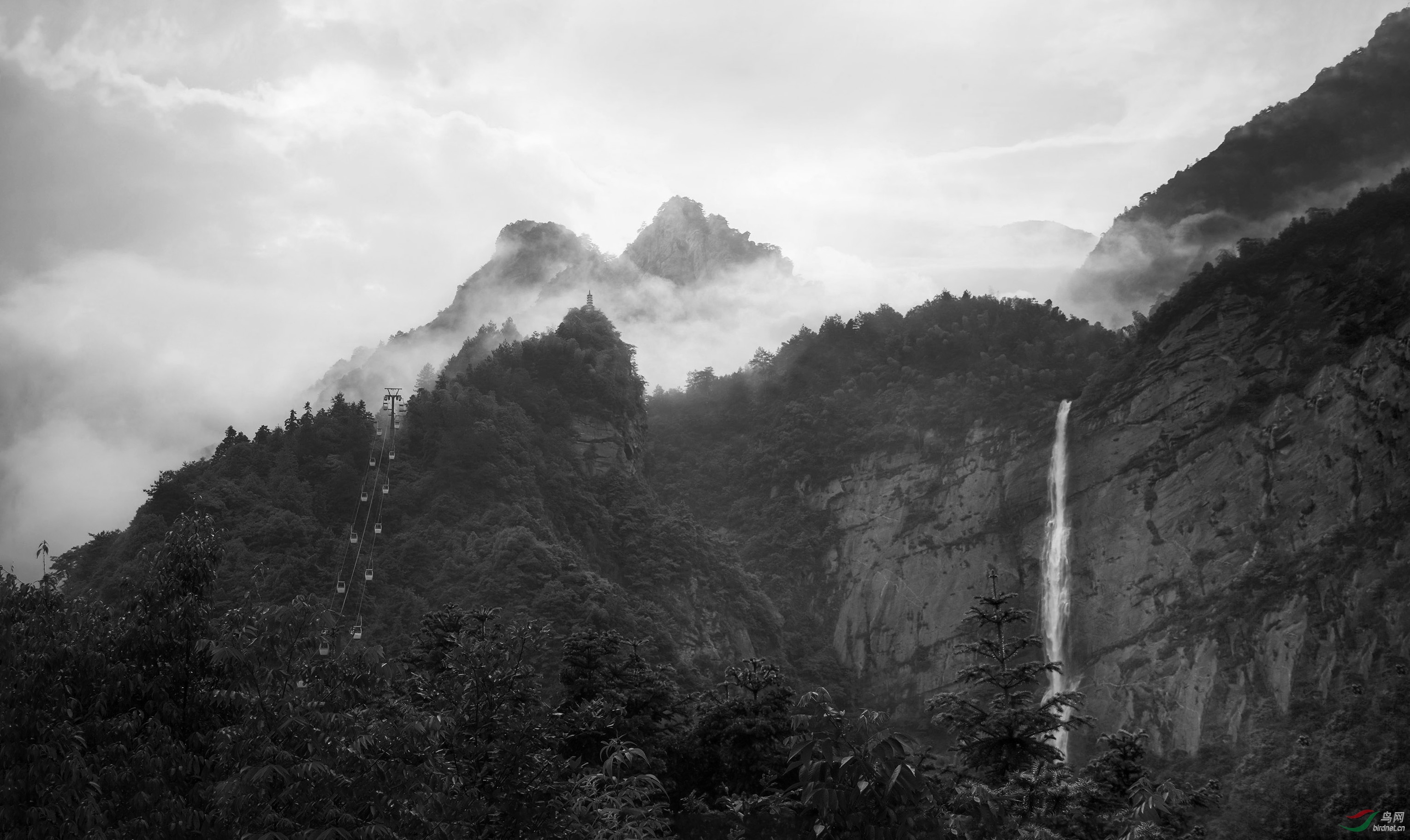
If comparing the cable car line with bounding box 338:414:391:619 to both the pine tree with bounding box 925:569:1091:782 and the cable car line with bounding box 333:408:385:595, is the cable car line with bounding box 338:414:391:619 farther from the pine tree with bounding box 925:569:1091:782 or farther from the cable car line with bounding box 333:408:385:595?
the pine tree with bounding box 925:569:1091:782

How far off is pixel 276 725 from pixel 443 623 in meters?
25.8

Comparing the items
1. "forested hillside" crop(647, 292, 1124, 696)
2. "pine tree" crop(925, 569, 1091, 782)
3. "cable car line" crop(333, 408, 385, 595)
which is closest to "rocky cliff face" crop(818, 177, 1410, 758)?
"forested hillside" crop(647, 292, 1124, 696)

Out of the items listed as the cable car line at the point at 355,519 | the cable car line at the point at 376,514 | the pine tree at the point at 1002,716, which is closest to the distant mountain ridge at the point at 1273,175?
the cable car line at the point at 376,514

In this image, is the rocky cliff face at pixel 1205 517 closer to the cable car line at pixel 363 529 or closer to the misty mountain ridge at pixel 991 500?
the misty mountain ridge at pixel 991 500

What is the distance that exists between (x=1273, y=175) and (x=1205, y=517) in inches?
1688

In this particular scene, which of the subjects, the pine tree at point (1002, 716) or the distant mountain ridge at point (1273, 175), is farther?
the distant mountain ridge at point (1273, 175)

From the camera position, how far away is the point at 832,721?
8594mm

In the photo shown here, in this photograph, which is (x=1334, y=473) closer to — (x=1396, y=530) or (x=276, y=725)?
(x=1396, y=530)

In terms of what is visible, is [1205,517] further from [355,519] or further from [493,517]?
[355,519]

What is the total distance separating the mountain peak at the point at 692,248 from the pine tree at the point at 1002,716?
87620 mm

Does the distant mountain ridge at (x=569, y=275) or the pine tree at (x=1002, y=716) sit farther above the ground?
the distant mountain ridge at (x=569, y=275)

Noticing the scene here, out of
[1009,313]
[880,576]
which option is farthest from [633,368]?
[1009,313]

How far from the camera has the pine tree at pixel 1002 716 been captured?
25.5 m

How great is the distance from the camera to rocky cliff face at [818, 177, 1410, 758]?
163 ft
